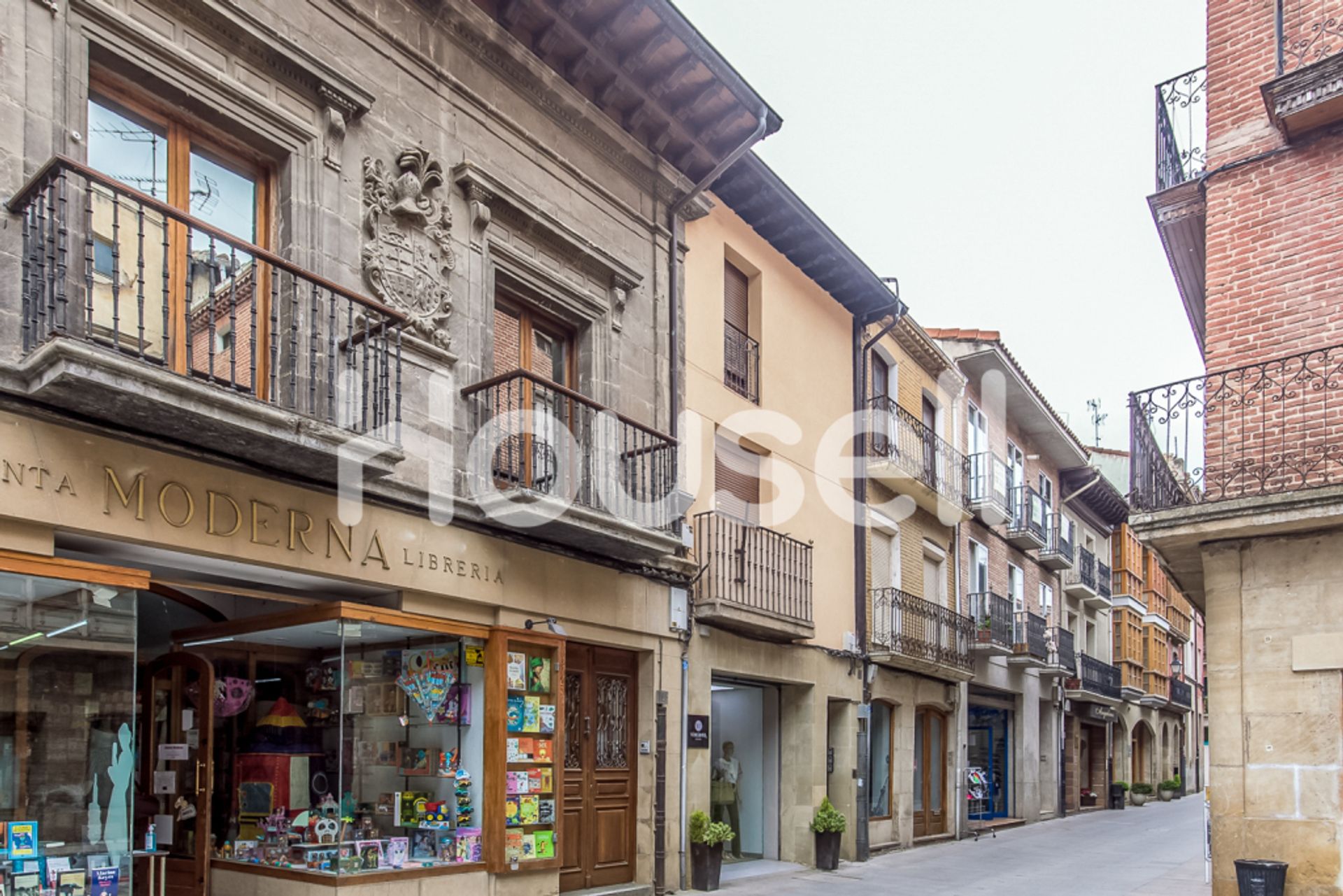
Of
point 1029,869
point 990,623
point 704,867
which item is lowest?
point 1029,869

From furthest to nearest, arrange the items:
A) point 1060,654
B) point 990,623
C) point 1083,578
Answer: point 1083,578 < point 1060,654 < point 990,623

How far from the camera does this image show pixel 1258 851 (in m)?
9.65

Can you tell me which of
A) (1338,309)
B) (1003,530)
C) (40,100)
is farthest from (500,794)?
(1003,530)

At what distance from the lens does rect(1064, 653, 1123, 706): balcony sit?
2836 centimetres

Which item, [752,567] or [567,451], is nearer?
[567,451]

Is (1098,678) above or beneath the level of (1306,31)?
beneath

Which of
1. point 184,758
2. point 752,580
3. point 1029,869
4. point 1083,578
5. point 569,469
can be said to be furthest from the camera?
point 1083,578

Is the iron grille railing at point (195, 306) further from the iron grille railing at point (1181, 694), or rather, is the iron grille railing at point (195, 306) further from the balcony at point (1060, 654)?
the iron grille railing at point (1181, 694)

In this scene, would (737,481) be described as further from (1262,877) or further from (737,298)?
(1262,877)

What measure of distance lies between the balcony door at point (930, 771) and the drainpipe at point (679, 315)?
7.58 metres

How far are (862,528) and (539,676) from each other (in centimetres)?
785

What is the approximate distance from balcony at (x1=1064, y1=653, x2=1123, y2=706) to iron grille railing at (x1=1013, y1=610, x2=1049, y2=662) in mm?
4353

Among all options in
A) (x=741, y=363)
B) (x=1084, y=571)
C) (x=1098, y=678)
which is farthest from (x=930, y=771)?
(x=1098, y=678)

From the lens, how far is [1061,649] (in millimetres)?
26766
